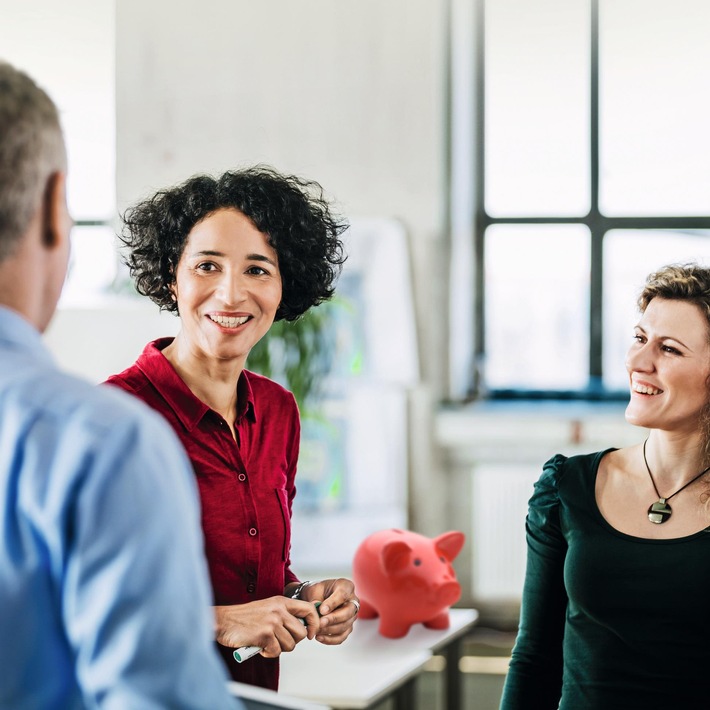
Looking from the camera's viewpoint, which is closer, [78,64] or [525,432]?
[525,432]

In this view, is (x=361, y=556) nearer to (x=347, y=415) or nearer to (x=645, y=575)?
(x=645, y=575)

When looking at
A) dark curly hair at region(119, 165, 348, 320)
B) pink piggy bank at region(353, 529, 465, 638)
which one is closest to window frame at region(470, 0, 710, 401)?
pink piggy bank at region(353, 529, 465, 638)

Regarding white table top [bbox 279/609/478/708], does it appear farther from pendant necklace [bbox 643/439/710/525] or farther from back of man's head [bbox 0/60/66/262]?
back of man's head [bbox 0/60/66/262]

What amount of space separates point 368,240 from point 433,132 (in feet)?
1.57

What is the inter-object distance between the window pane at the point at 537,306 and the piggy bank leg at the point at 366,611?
184 centimetres

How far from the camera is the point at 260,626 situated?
1.32 m

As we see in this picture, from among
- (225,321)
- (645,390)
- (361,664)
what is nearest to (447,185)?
(361,664)

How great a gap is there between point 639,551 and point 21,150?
1.16 meters

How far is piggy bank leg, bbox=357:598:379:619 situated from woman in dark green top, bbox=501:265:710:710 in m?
0.89

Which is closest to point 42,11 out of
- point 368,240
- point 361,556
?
point 368,240

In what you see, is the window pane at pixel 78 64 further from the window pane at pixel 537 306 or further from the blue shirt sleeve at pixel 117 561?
the blue shirt sleeve at pixel 117 561

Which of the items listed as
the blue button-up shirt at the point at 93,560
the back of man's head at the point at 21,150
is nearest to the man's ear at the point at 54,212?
the back of man's head at the point at 21,150

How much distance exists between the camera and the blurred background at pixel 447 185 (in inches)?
148

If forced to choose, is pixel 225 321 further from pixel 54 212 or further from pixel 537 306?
pixel 537 306
